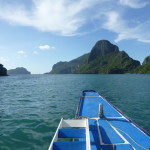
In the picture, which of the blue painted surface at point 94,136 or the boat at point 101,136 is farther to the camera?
the blue painted surface at point 94,136

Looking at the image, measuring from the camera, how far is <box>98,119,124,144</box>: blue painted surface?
870 cm

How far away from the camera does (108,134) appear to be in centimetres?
948

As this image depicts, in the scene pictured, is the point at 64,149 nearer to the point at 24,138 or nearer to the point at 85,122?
the point at 85,122

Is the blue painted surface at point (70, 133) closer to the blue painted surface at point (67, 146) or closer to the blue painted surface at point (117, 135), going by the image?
the blue painted surface at point (117, 135)

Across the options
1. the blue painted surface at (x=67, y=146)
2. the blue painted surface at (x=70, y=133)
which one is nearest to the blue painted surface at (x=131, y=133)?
the blue painted surface at (x=70, y=133)

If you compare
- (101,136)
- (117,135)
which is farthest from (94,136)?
(117,135)

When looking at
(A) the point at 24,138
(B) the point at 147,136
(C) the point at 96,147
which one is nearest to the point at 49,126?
(A) the point at 24,138

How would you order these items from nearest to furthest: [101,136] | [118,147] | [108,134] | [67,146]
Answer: [67,146], [118,147], [101,136], [108,134]

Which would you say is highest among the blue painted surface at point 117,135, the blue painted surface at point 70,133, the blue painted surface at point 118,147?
the blue painted surface at point 70,133

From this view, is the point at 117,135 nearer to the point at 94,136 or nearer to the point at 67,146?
the point at 94,136

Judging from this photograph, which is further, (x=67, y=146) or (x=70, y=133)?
(x=70, y=133)

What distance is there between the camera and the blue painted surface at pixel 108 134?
28.6 feet

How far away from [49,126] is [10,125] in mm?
3897

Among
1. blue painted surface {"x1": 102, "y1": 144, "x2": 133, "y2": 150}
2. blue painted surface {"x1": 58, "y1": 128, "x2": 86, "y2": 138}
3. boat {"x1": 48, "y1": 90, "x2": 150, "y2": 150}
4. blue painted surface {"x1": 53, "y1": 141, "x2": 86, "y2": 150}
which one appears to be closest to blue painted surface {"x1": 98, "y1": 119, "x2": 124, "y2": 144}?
boat {"x1": 48, "y1": 90, "x2": 150, "y2": 150}
